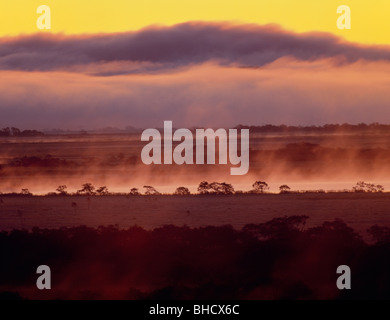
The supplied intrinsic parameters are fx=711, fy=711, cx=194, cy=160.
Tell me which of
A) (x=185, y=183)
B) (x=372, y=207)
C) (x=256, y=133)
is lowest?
(x=372, y=207)

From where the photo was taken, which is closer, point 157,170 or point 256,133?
point 157,170

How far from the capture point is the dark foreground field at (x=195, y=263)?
11664 mm

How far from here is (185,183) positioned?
885 inches

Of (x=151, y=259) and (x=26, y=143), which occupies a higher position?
(x=26, y=143)

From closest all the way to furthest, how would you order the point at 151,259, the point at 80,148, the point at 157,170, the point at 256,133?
the point at 151,259, the point at 157,170, the point at 80,148, the point at 256,133

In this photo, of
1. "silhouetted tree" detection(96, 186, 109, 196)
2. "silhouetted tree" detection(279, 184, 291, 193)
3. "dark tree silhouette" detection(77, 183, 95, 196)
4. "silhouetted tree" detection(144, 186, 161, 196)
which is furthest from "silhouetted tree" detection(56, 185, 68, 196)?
"silhouetted tree" detection(279, 184, 291, 193)

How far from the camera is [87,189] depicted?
67.0ft

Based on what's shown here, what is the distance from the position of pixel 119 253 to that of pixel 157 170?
39.3 ft

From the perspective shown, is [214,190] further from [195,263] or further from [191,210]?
[195,263]

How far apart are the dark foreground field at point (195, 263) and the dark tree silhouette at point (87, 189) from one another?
6179 mm

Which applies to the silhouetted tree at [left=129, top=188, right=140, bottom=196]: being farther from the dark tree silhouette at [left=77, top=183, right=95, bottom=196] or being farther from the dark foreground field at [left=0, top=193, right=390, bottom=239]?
the dark tree silhouette at [left=77, top=183, right=95, bottom=196]

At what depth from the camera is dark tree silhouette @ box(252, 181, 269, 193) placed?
19.9 m

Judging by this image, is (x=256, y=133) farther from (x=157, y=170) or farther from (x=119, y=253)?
(x=119, y=253)
